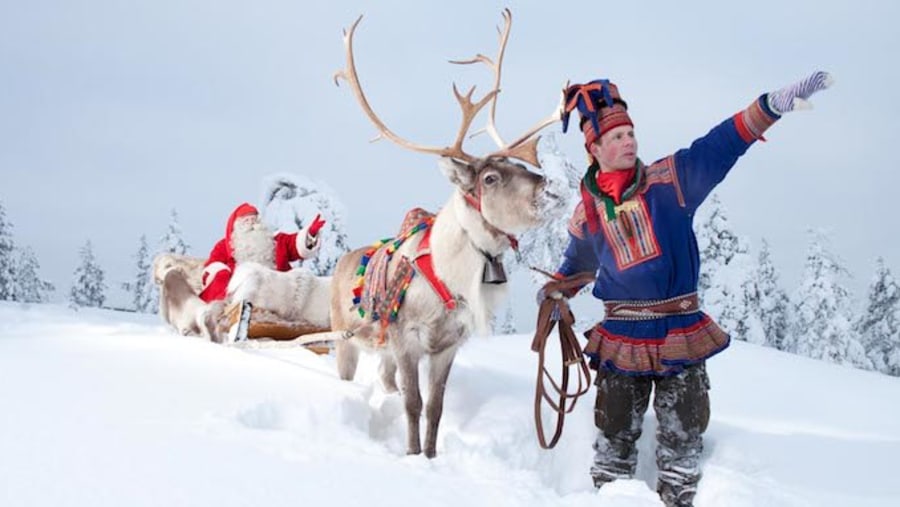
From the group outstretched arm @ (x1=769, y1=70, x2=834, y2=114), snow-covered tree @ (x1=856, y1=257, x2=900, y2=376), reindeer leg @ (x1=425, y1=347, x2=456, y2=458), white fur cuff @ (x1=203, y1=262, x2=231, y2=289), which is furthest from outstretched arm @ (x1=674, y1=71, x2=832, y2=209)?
snow-covered tree @ (x1=856, y1=257, x2=900, y2=376)

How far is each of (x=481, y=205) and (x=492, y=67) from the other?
1696 millimetres

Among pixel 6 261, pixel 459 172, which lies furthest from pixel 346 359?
pixel 6 261

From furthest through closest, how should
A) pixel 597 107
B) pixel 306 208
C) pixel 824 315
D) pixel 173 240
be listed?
pixel 173 240 < pixel 824 315 < pixel 306 208 < pixel 597 107

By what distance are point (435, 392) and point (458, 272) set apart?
719 millimetres

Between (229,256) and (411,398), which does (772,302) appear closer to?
(229,256)

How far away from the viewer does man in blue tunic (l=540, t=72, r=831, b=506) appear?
3.25 meters

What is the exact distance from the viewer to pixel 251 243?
6688mm

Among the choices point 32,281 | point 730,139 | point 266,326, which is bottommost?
point 32,281

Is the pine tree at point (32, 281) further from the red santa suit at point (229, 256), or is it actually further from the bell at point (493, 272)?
the bell at point (493, 272)

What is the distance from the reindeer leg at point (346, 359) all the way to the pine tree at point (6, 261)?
21.0m

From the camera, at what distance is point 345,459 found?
2500mm

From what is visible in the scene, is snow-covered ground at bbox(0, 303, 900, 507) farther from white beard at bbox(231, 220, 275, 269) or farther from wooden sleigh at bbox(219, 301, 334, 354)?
white beard at bbox(231, 220, 275, 269)

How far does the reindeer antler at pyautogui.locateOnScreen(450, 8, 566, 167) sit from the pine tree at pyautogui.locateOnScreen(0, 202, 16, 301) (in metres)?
21.9

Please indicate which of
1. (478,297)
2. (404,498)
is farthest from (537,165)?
(404,498)
